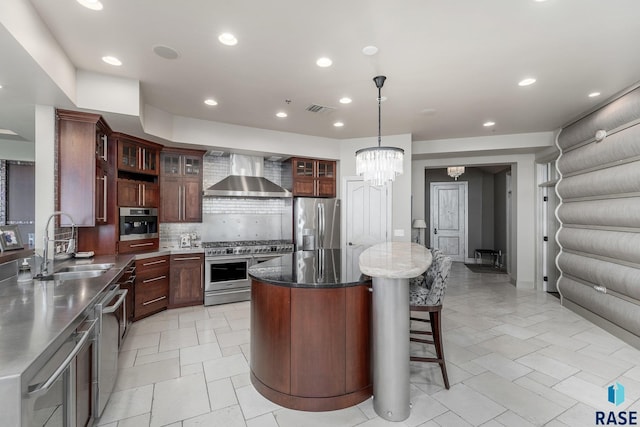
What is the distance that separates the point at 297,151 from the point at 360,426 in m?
4.35

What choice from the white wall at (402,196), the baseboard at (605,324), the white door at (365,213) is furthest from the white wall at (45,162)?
the baseboard at (605,324)

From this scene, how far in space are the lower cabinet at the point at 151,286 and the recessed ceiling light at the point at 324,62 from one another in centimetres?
340

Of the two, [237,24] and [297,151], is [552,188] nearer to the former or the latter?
[297,151]

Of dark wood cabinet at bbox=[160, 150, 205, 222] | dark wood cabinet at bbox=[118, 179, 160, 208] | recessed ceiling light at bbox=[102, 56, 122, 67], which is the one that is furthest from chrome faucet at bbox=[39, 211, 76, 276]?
recessed ceiling light at bbox=[102, 56, 122, 67]

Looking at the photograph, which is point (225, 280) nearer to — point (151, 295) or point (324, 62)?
point (151, 295)

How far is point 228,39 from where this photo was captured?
8.36 ft

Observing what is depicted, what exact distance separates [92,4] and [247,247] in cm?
355

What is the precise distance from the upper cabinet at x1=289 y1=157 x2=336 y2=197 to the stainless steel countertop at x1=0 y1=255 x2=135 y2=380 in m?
3.48

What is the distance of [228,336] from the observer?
11.7 feet

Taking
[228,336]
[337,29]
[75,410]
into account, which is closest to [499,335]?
[228,336]

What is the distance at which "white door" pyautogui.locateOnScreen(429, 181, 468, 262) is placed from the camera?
29.7 feet

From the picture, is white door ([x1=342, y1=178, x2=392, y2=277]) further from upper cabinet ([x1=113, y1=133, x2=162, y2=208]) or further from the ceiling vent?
upper cabinet ([x1=113, y1=133, x2=162, y2=208])

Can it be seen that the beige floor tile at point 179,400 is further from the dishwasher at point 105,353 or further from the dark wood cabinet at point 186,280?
the dark wood cabinet at point 186,280

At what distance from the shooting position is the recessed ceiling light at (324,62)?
2.87 metres
